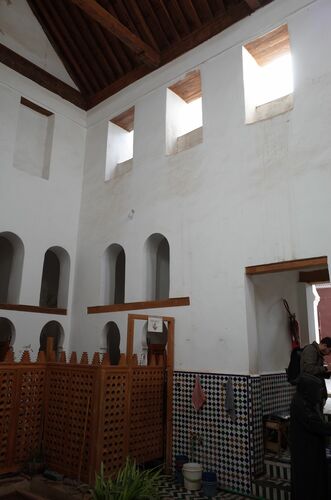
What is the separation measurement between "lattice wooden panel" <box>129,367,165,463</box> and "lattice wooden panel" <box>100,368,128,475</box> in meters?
0.19

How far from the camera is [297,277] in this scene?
27.2 feet

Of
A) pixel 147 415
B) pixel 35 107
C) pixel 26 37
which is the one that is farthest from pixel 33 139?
pixel 147 415

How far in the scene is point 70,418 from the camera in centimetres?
616

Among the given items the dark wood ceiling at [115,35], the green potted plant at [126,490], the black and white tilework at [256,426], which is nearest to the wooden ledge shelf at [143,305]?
the black and white tilework at [256,426]

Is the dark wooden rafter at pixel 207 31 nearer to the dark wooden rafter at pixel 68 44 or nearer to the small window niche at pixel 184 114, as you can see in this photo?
the small window niche at pixel 184 114

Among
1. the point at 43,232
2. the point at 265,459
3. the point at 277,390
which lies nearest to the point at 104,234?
the point at 43,232

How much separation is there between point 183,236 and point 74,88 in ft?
18.6

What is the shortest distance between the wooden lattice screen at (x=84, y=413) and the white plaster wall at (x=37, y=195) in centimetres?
194

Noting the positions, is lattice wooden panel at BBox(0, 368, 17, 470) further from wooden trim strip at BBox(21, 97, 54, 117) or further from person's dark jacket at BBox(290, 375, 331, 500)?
wooden trim strip at BBox(21, 97, 54, 117)

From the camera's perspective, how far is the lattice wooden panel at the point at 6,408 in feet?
19.7

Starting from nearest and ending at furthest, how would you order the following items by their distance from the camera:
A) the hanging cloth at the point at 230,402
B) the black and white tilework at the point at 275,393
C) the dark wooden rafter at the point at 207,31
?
the hanging cloth at the point at 230,402
the black and white tilework at the point at 275,393
the dark wooden rafter at the point at 207,31

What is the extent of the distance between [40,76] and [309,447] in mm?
9380

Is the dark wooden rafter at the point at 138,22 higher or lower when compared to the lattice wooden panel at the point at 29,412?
higher

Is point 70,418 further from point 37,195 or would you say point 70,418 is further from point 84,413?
point 37,195
